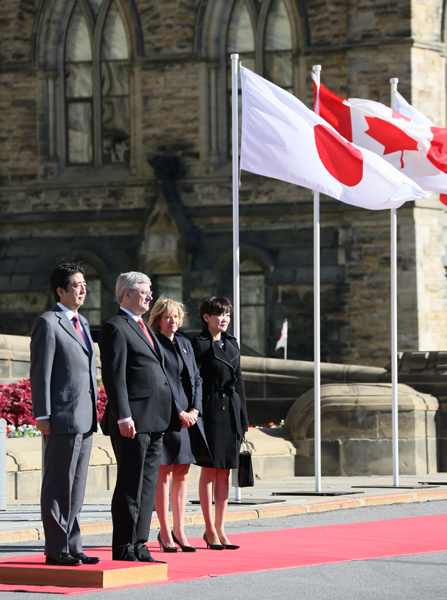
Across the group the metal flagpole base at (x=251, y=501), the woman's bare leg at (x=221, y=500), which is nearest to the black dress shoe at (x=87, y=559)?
the woman's bare leg at (x=221, y=500)

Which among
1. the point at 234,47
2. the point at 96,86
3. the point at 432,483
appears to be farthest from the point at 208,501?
the point at 96,86

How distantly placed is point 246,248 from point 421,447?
9.81 meters

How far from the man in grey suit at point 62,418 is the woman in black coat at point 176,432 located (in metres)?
0.87

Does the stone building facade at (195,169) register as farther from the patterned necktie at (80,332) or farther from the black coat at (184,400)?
the patterned necktie at (80,332)

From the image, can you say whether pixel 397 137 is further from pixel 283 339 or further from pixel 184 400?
pixel 283 339

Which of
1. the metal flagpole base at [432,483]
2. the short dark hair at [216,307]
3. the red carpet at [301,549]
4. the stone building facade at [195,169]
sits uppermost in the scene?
the stone building facade at [195,169]

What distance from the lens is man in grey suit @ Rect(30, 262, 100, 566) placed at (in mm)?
7652

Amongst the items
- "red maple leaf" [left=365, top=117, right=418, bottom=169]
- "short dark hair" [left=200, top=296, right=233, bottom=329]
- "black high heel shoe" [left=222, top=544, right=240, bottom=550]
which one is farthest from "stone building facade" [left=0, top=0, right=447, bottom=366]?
"black high heel shoe" [left=222, top=544, right=240, bottom=550]

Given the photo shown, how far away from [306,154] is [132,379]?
203 inches

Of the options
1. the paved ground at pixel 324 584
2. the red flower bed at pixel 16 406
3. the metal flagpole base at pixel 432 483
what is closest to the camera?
the paved ground at pixel 324 584

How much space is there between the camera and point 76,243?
26500mm

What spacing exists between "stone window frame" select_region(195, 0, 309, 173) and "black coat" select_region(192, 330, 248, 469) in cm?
1708

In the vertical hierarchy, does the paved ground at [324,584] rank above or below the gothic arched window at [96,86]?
below

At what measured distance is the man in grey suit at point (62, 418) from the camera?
301 inches
